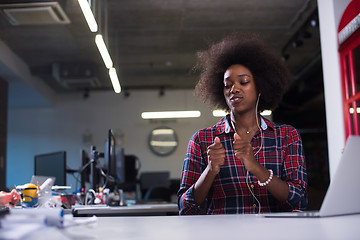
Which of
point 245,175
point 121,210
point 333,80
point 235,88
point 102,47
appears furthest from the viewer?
point 102,47

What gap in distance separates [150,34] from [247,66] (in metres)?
4.63

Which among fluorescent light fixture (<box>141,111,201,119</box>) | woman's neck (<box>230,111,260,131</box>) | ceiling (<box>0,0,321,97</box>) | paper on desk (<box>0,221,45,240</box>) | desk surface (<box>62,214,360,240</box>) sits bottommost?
desk surface (<box>62,214,360,240</box>)

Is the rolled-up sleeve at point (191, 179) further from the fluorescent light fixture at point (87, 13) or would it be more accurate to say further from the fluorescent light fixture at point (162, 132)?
the fluorescent light fixture at point (162, 132)

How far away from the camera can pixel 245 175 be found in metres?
1.80

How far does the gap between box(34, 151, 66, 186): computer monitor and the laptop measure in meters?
2.40

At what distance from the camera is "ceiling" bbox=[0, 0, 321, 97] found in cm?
553

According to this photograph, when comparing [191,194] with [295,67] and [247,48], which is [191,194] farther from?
[295,67]

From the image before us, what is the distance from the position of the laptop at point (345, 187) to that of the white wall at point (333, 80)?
8.32 feet

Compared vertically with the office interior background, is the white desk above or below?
below

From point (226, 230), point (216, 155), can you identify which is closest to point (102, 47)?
point (216, 155)

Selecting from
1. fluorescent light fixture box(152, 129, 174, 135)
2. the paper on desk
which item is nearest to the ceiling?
fluorescent light fixture box(152, 129, 174, 135)

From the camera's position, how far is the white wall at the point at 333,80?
12.2 ft

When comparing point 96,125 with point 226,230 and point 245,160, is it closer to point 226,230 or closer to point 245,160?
point 245,160

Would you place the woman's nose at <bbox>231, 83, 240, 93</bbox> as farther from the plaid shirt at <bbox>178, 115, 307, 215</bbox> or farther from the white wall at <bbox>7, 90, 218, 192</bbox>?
the white wall at <bbox>7, 90, 218, 192</bbox>
